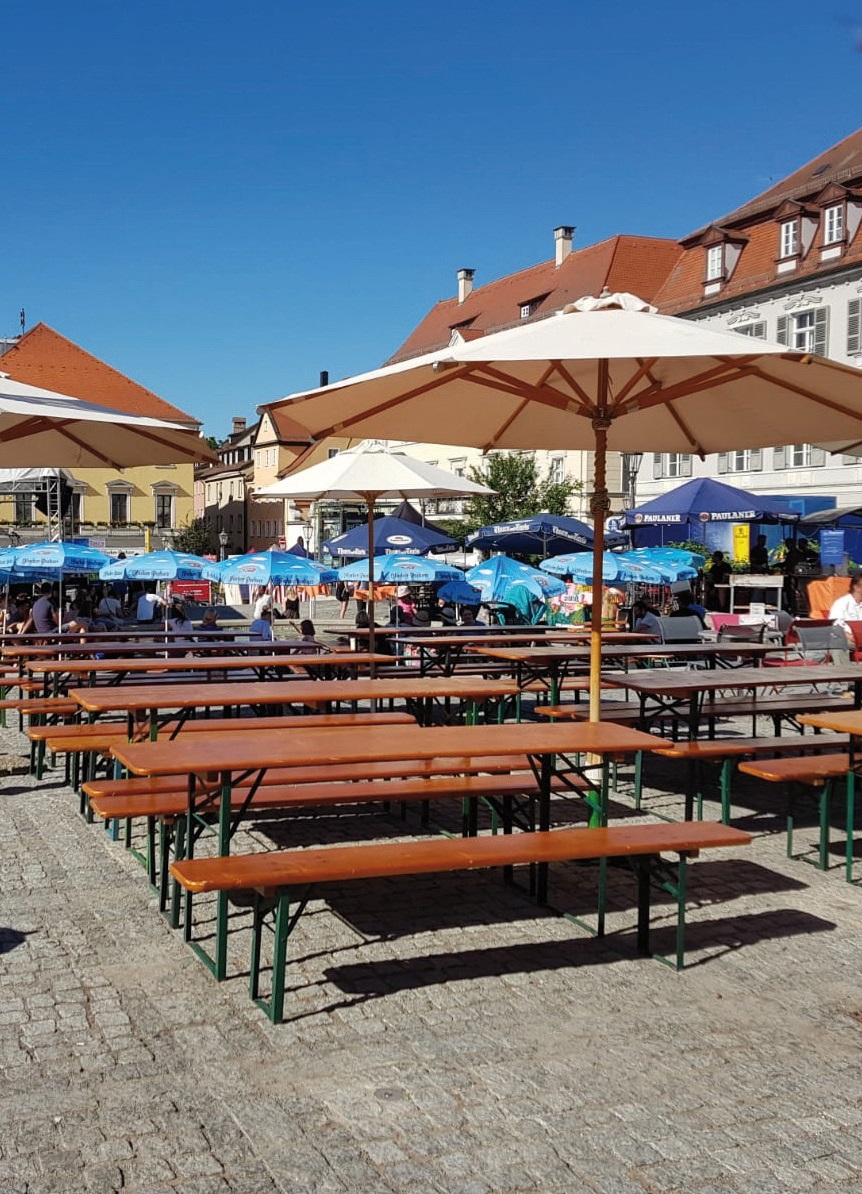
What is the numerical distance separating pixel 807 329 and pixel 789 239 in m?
3.18

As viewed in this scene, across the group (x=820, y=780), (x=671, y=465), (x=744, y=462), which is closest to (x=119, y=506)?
(x=671, y=465)

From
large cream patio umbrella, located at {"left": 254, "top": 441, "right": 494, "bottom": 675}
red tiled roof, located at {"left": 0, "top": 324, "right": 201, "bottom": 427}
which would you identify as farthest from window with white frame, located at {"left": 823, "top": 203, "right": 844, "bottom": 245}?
red tiled roof, located at {"left": 0, "top": 324, "right": 201, "bottom": 427}

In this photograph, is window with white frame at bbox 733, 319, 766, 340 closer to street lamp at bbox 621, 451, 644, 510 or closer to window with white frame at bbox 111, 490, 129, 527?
street lamp at bbox 621, 451, 644, 510

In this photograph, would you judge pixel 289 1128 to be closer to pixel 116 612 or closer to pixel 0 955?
pixel 0 955

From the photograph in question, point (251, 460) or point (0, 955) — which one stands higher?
point (251, 460)

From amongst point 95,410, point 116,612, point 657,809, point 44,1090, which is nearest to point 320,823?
point 657,809

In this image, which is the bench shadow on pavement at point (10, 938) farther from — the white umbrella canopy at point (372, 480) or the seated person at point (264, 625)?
the seated person at point (264, 625)

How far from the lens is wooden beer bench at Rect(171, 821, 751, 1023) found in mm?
4492

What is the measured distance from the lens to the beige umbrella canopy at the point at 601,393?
580 centimetres

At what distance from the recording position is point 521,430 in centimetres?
931

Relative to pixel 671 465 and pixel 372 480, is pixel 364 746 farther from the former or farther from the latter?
pixel 671 465

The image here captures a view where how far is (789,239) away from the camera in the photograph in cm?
3731

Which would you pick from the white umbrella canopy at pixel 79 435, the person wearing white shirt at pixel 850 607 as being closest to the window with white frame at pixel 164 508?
the white umbrella canopy at pixel 79 435

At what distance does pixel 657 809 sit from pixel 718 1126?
15.3 ft
